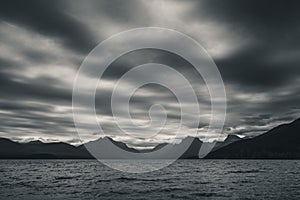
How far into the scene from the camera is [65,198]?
40.1m

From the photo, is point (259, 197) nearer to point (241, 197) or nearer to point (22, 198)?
point (241, 197)

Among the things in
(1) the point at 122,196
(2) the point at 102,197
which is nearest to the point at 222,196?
(1) the point at 122,196

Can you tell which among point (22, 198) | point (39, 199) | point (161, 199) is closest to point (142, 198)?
point (161, 199)

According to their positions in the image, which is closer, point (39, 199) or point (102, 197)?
point (39, 199)

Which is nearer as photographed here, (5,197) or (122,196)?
(5,197)

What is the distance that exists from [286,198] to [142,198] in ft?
69.0

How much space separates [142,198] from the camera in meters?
39.9

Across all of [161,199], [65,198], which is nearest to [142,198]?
→ [161,199]

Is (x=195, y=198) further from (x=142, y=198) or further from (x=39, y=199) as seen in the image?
(x=39, y=199)

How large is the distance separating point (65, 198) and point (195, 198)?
1935cm

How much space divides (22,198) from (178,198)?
74.5 ft

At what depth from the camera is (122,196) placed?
42156 millimetres

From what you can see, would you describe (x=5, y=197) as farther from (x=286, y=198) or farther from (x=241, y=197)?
(x=286, y=198)

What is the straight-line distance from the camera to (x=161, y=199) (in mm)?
39094
